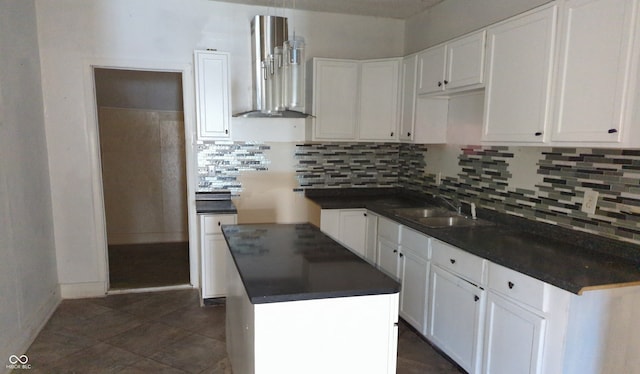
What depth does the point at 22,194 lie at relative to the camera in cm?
287

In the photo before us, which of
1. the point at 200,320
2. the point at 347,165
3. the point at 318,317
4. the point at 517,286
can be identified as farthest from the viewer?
the point at 347,165

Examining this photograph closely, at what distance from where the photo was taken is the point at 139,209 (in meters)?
5.48

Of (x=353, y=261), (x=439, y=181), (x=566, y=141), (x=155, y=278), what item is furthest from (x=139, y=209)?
(x=566, y=141)

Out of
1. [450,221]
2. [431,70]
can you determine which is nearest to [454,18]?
[431,70]

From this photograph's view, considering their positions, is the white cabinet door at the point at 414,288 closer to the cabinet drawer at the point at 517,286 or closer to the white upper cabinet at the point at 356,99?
the cabinet drawer at the point at 517,286

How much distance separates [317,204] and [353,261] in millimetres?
1834

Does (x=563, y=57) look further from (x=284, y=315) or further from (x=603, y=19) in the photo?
(x=284, y=315)

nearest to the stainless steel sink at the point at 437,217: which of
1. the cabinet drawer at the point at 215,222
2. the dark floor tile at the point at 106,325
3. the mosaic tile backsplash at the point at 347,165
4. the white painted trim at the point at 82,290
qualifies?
the mosaic tile backsplash at the point at 347,165

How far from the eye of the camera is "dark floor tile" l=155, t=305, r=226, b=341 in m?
3.07

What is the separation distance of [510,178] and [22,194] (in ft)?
11.4

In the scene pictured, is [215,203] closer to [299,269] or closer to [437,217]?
[437,217]

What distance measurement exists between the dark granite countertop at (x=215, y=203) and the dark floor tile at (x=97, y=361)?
120cm

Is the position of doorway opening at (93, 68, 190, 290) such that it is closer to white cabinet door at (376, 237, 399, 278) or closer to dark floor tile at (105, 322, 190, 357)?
dark floor tile at (105, 322, 190, 357)

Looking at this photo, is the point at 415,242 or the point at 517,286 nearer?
the point at 517,286
